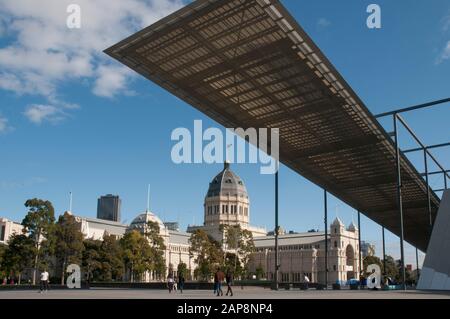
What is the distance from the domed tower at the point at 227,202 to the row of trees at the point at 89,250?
6673cm

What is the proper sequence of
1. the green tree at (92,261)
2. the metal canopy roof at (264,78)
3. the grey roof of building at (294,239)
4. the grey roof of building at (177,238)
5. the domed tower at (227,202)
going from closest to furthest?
1. the metal canopy roof at (264,78)
2. the green tree at (92,261)
3. the grey roof of building at (177,238)
4. the grey roof of building at (294,239)
5. the domed tower at (227,202)

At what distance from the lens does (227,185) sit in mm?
157500

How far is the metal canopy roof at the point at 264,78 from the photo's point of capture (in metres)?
27.1

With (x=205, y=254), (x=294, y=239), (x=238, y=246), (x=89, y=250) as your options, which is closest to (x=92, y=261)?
(x=89, y=250)

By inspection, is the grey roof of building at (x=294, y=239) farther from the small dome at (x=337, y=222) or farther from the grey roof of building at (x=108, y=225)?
the grey roof of building at (x=108, y=225)

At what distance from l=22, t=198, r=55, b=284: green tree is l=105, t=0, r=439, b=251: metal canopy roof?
91.8 ft

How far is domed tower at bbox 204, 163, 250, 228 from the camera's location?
499 ft

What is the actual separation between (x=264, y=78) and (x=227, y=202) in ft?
398

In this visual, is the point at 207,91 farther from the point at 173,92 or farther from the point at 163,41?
the point at 163,41

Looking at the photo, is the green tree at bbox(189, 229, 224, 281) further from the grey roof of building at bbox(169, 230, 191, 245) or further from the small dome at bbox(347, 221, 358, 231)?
the small dome at bbox(347, 221, 358, 231)

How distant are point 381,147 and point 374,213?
33222 mm

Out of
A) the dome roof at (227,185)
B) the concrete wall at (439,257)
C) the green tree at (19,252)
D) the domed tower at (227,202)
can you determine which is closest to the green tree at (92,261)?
the green tree at (19,252)
